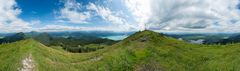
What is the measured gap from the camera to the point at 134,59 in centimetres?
9025

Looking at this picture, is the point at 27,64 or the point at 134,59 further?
the point at 134,59

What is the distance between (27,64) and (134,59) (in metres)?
34.0

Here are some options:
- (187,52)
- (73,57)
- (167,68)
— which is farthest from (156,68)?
(73,57)

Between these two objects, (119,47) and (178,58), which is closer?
(178,58)

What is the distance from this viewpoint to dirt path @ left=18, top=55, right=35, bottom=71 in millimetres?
73750

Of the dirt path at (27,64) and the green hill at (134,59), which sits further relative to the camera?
the green hill at (134,59)

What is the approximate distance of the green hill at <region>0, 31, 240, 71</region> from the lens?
78.6 meters

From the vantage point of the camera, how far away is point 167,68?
274ft

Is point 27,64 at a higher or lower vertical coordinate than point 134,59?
higher

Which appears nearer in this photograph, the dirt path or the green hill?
the dirt path

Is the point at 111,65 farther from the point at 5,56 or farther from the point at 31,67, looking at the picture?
the point at 5,56

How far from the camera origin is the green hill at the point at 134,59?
7856cm

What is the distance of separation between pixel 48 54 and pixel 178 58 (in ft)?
141

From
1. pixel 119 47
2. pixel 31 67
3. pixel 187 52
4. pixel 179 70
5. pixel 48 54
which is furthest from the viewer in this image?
pixel 119 47
